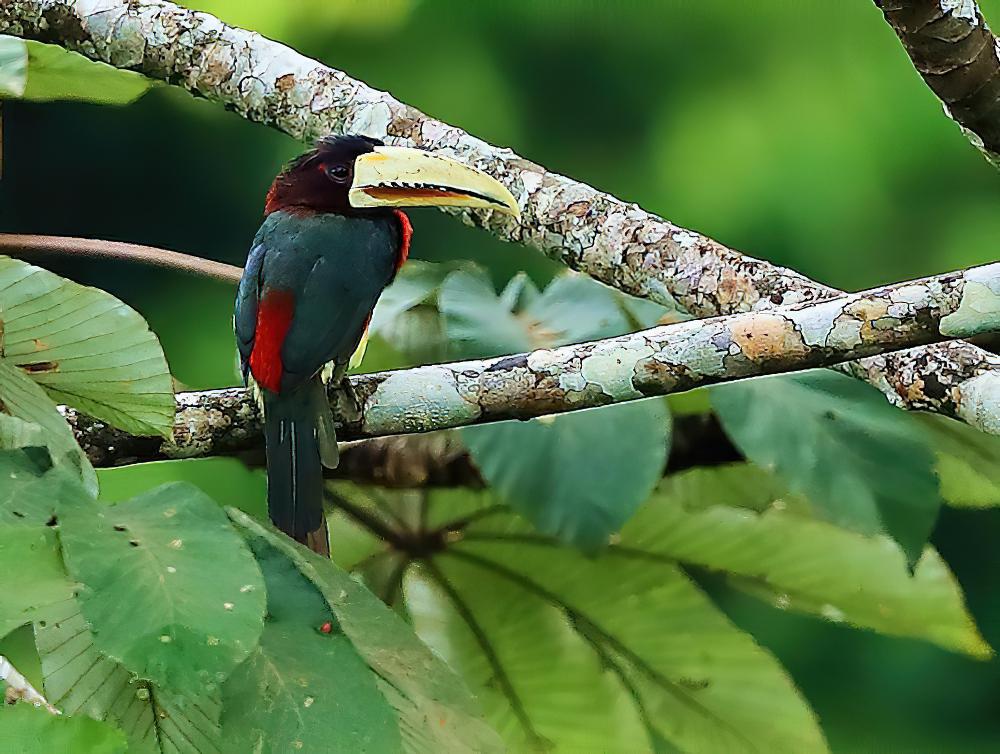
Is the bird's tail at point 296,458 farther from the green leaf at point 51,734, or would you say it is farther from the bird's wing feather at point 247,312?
the green leaf at point 51,734

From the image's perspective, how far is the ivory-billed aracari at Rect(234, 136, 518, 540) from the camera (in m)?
0.91

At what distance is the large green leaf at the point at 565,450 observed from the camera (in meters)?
0.91

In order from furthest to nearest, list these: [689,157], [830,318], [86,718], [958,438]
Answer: [689,157] → [958,438] → [830,318] → [86,718]

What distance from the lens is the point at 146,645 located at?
1.38ft

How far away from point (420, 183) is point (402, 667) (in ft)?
1.86

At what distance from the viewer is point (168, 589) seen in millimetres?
439

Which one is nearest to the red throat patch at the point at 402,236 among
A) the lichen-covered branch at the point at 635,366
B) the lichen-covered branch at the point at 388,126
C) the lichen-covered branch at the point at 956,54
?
the lichen-covered branch at the point at 388,126

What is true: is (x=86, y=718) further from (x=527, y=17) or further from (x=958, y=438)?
(x=527, y=17)

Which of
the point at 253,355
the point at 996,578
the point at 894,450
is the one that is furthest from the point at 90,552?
the point at 996,578

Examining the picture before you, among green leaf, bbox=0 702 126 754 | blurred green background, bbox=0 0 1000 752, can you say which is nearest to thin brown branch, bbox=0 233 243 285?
green leaf, bbox=0 702 126 754

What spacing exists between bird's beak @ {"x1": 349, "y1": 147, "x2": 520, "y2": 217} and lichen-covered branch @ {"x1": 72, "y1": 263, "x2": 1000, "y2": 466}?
0.70ft

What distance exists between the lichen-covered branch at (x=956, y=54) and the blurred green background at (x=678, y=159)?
119 centimetres

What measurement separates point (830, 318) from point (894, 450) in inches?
12.9

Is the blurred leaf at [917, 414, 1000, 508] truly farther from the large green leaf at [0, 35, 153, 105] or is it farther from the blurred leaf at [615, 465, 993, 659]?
the large green leaf at [0, 35, 153, 105]
